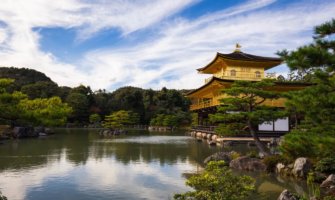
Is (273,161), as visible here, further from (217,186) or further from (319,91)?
(217,186)

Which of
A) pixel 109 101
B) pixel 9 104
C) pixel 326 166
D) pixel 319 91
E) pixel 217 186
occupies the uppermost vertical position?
pixel 109 101

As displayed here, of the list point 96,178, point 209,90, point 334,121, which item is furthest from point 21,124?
point 334,121

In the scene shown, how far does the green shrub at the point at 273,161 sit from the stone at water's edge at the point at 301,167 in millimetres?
1066

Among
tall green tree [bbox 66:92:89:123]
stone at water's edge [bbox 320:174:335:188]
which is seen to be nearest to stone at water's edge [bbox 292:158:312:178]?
stone at water's edge [bbox 320:174:335:188]

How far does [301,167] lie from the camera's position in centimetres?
1200

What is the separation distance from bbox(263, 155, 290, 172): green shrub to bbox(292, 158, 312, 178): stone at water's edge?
1066 mm

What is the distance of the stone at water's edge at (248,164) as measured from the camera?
13.7 metres

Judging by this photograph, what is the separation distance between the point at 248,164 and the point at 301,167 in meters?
2.43

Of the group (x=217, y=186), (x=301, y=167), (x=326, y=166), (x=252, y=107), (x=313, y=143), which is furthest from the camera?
(x=252, y=107)

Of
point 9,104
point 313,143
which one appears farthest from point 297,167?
point 9,104

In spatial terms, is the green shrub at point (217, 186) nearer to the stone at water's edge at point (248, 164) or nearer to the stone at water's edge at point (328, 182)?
the stone at water's edge at point (328, 182)

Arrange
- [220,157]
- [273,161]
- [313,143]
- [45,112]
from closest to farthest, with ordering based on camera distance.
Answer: [313,143], [273,161], [220,157], [45,112]

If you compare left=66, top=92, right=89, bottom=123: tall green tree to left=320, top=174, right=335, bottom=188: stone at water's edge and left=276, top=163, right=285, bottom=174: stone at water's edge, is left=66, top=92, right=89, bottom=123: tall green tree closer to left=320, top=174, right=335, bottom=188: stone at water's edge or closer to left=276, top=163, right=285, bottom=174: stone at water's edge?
left=276, top=163, right=285, bottom=174: stone at water's edge

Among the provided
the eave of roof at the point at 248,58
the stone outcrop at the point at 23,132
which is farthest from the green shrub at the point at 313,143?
the stone outcrop at the point at 23,132
